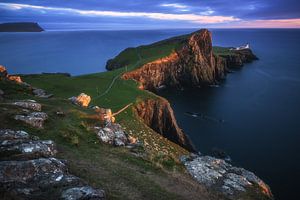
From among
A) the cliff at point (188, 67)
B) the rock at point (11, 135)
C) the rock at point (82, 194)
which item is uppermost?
the rock at point (11, 135)

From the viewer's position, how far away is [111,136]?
91.8 ft

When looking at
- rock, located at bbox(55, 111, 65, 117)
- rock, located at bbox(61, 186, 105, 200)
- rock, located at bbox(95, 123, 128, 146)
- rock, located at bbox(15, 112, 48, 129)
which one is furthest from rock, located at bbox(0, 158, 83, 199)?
rock, located at bbox(55, 111, 65, 117)

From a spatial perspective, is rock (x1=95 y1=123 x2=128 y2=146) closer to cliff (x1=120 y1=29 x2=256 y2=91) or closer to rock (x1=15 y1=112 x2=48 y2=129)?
rock (x1=15 y1=112 x2=48 y2=129)

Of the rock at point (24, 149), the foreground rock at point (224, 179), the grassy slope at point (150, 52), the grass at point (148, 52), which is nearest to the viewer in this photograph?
the rock at point (24, 149)

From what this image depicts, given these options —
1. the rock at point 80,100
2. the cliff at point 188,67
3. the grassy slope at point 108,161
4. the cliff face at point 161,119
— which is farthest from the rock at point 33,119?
the cliff at point 188,67

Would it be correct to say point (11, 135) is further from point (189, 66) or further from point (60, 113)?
point (189, 66)

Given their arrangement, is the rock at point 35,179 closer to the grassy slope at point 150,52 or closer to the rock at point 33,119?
the rock at point 33,119

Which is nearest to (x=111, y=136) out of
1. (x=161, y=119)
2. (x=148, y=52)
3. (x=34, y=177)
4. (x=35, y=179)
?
(x=34, y=177)

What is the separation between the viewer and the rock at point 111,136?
27.1 m

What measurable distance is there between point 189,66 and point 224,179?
328 feet

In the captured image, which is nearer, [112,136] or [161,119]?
[112,136]

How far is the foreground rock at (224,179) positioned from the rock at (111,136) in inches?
288

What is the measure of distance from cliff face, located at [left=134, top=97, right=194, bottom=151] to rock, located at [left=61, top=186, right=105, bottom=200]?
139 feet

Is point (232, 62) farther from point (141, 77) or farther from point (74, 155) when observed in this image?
point (74, 155)
